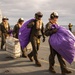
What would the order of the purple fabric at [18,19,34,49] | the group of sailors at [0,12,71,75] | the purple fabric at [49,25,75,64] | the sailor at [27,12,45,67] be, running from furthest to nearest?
the purple fabric at [18,19,34,49] → the sailor at [27,12,45,67] → the group of sailors at [0,12,71,75] → the purple fabric at [49,25,75,64]

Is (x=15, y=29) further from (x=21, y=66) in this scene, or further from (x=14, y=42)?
(x=21, y=66)

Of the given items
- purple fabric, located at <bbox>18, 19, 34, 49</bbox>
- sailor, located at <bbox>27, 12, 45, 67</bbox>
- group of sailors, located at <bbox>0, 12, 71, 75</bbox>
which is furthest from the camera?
purple fabric, located at <bbox>18, 19, 34, 49</bbox>

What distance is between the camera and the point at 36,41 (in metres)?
11.1

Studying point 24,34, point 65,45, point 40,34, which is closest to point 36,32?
point 40,34

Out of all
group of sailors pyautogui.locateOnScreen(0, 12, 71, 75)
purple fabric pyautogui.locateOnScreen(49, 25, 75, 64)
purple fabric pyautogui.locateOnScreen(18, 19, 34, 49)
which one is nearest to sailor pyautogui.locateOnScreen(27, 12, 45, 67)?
group of sailors pyautogui.locateOnScreen(0, 12, 71, 75)

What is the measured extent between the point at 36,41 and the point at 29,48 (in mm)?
3507

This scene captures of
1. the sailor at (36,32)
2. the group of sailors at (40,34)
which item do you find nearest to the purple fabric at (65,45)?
the group of sailors at (40,34)

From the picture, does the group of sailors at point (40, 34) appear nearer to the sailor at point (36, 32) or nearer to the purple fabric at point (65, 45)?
the sailor at point (36, 32)

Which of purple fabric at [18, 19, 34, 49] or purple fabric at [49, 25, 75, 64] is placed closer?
purple fabric at [49, 25, 75, 64]

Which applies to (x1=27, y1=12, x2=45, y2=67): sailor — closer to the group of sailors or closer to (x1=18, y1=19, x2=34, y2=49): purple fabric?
the group of sailors

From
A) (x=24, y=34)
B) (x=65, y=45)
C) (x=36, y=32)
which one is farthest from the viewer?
(x=24, y=34)

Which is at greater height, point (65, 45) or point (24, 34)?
point (24, 34)

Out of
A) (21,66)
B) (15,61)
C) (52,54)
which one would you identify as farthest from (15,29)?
(52,54)

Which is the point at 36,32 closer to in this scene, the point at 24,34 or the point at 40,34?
the point at 40,34
